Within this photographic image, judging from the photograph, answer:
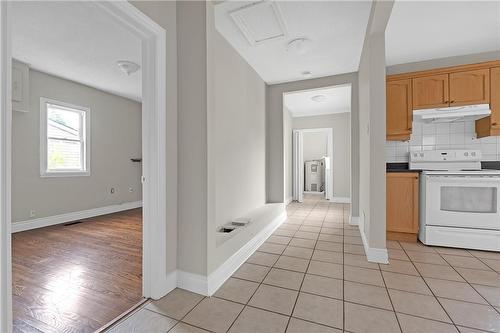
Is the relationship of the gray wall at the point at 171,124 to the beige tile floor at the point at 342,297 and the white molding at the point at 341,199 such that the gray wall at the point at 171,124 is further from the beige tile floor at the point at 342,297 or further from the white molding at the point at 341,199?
the white molding at the point at 341,199

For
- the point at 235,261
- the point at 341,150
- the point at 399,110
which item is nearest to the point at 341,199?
the point at 341,150

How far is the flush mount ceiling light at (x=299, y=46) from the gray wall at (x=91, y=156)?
4.03 meters

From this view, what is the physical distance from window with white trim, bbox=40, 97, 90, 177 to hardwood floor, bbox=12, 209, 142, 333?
118 centimetres

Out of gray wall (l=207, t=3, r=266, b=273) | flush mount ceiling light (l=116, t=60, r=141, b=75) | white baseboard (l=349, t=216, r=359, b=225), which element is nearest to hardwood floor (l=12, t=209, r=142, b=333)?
gray wall (l=207, t=3, r=266, b=273)

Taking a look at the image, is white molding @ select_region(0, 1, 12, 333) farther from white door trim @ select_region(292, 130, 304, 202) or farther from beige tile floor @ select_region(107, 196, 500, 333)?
white door trim @ select_region(292, 130, 304, 202)

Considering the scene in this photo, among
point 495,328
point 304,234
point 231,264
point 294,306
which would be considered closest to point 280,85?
point 304,234

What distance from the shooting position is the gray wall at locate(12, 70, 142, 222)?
11.5 feet

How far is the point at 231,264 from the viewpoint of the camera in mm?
2068

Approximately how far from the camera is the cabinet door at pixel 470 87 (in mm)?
2855

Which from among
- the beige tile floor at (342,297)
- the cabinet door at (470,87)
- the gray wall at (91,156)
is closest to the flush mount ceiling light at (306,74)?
the cabinet door at (470,87)

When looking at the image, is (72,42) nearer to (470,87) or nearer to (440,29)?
(440,29)

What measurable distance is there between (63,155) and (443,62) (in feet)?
20.8

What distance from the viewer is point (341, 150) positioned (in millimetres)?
6285

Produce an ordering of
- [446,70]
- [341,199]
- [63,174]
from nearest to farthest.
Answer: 1. [446,70]
2. [63,174]
3. [341,199]
